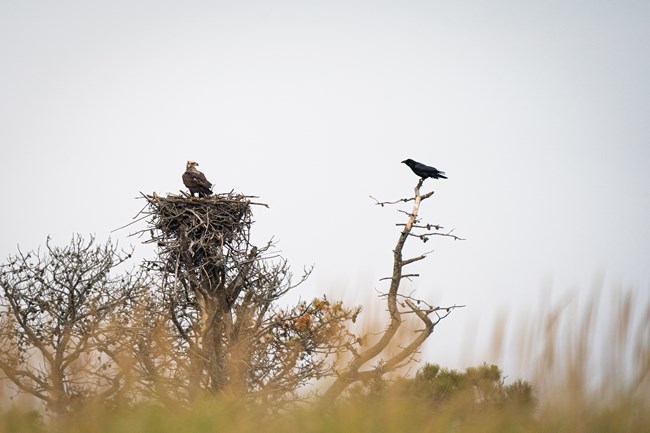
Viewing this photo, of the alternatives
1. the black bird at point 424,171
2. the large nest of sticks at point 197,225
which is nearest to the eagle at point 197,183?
the large nest of sticks at point 197,225

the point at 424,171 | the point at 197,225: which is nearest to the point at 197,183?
the point at 197,225

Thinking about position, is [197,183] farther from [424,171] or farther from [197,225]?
[424,171]

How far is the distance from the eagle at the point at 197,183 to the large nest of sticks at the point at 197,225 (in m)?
0.23

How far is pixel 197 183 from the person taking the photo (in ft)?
32.4

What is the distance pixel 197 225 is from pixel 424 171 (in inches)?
124

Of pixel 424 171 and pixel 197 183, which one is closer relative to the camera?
pixel 424 171

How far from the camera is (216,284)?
376 inches

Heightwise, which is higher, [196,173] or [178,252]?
[196,173]

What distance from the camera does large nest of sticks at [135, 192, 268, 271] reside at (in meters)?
9.23

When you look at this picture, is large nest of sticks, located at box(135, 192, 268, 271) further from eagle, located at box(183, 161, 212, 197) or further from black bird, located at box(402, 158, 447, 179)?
black bird, located at box(402, 158, 447, 179)

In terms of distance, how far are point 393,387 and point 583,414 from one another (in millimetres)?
689

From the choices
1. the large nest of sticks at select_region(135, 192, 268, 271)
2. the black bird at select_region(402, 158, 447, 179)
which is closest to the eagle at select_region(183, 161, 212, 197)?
the large nest of sticks at select_region(135, 192, 268, 271)

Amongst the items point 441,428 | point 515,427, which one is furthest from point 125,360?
point 515,427

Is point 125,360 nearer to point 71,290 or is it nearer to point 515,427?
point 515,427
